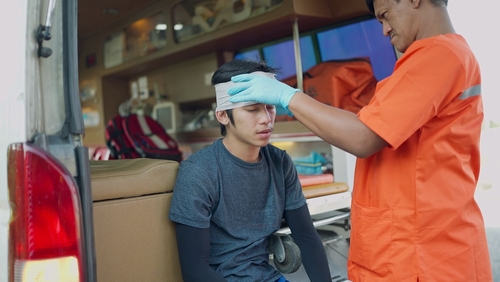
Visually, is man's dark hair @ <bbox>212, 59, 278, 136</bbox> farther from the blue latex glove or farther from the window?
the window

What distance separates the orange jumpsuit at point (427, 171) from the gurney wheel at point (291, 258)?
314 mm

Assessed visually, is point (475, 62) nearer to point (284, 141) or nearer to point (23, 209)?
point (23, 209)

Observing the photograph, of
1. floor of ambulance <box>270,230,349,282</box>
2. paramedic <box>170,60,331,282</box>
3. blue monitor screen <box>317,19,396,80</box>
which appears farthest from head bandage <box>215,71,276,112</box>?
blue monitor screen <box>317,19,396,80</box>

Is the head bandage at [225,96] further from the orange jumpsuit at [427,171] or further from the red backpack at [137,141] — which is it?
the red backpack at [137,141]

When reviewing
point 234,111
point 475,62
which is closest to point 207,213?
point 234,111

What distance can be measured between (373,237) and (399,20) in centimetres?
64

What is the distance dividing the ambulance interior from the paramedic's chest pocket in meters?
0.57

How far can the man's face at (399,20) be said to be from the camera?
4.39ft

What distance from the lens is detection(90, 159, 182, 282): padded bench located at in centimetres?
141

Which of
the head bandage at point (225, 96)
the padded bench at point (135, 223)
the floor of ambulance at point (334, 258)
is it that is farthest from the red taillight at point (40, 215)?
Answer: the floor of ambulance at point (334, 258)

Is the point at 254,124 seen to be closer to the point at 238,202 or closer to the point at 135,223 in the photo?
the point at 238,202

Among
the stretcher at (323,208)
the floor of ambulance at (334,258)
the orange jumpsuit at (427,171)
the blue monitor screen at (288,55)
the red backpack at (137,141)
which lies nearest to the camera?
the orange jumpsuit at (427,171)

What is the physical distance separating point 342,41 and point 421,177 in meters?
2.48

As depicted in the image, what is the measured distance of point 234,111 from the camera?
1682 mm
